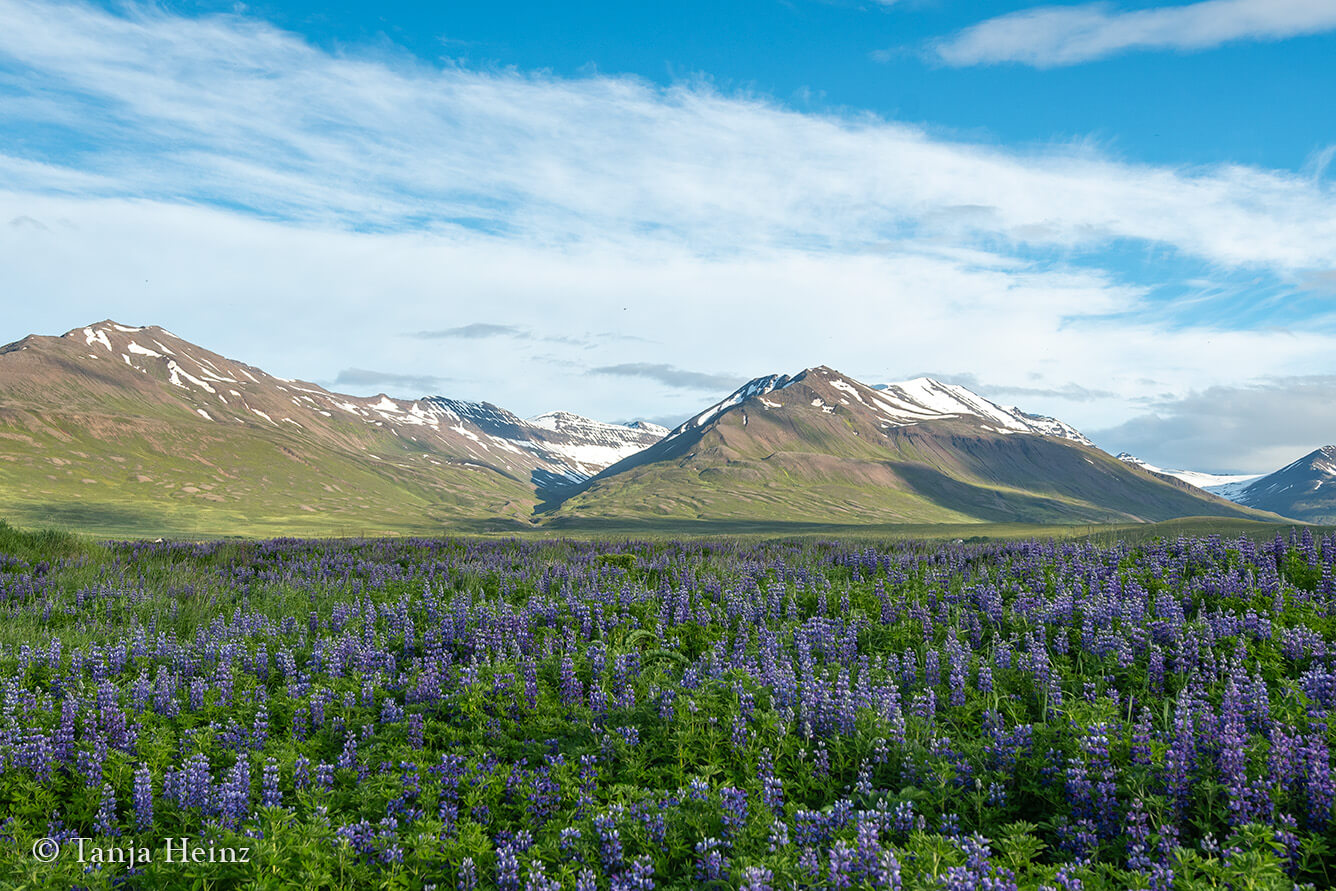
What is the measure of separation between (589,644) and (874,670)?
12.4 ft

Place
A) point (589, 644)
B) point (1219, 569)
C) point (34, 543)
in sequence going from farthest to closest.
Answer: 1. point (34, 543)
2. point (1219, 569)
3. point (589, 644)

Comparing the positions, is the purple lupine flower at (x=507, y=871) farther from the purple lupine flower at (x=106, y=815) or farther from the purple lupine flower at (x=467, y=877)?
the purple lupine flower at (x=106, y=815)

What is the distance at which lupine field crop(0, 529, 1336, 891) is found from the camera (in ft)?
16.0

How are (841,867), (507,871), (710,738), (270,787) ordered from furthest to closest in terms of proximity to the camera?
1. (710,738)
2. (270,787)
3. (507,871)
4. (841,867)

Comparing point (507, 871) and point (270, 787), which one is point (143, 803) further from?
point (507, 871)

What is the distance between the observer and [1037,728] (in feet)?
20.5

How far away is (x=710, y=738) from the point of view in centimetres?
660

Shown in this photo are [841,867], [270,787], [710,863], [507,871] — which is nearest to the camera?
[841,867]

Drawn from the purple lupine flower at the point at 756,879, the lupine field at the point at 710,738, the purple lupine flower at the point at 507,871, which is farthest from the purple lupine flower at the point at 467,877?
the purple lupine flower at the point at 756,879

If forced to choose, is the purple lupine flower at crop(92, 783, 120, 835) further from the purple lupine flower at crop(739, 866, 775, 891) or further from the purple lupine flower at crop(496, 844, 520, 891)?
the purple lupine flower at crop(739, 866, 775, 891)

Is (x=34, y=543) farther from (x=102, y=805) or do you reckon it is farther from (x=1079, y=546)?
(x=1079, y=546)

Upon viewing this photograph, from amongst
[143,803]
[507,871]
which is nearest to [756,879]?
[507,871]

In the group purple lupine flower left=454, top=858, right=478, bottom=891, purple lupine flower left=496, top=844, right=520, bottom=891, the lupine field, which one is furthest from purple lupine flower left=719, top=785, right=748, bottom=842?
purple lupine flower left=454, top=858, right=478, bottom=891

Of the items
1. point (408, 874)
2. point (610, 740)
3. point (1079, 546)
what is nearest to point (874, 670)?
point (610, 740)
